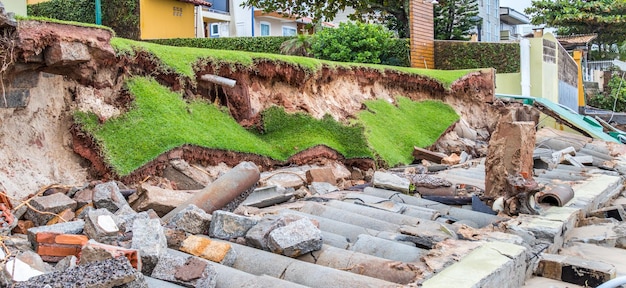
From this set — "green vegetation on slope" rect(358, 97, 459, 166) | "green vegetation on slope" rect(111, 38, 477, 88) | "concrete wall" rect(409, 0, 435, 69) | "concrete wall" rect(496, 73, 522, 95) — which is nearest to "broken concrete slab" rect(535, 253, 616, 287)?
"green vegetation on slope" rect(111, 38, 477, 88)

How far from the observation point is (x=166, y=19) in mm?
26500

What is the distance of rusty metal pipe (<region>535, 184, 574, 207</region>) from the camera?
749cm

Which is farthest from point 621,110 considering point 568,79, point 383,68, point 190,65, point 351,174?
point 190,65

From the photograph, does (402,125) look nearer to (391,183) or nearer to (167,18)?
(391,183)

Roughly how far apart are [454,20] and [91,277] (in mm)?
27462

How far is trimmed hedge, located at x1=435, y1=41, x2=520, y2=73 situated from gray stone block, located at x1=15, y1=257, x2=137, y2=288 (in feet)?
64.1

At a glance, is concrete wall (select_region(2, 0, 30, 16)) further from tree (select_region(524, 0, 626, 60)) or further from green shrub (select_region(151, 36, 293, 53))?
tree (select_region(524, 0, 626, 60))

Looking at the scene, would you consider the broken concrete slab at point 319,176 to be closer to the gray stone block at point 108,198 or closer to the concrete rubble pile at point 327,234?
the concrete rubble pile at point 327,234

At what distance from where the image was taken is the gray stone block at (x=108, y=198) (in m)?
6.96

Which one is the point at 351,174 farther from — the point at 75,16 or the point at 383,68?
the point at 75,16

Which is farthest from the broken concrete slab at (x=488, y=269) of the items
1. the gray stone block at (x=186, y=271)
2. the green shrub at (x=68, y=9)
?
the green shrub at (x=68, y=9)

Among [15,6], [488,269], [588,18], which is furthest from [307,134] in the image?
[588,18]

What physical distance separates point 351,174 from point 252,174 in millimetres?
5145

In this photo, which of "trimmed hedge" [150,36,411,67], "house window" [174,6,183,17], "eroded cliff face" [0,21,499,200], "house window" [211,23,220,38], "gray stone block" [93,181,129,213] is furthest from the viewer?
"house window" [211,23,220,38]
